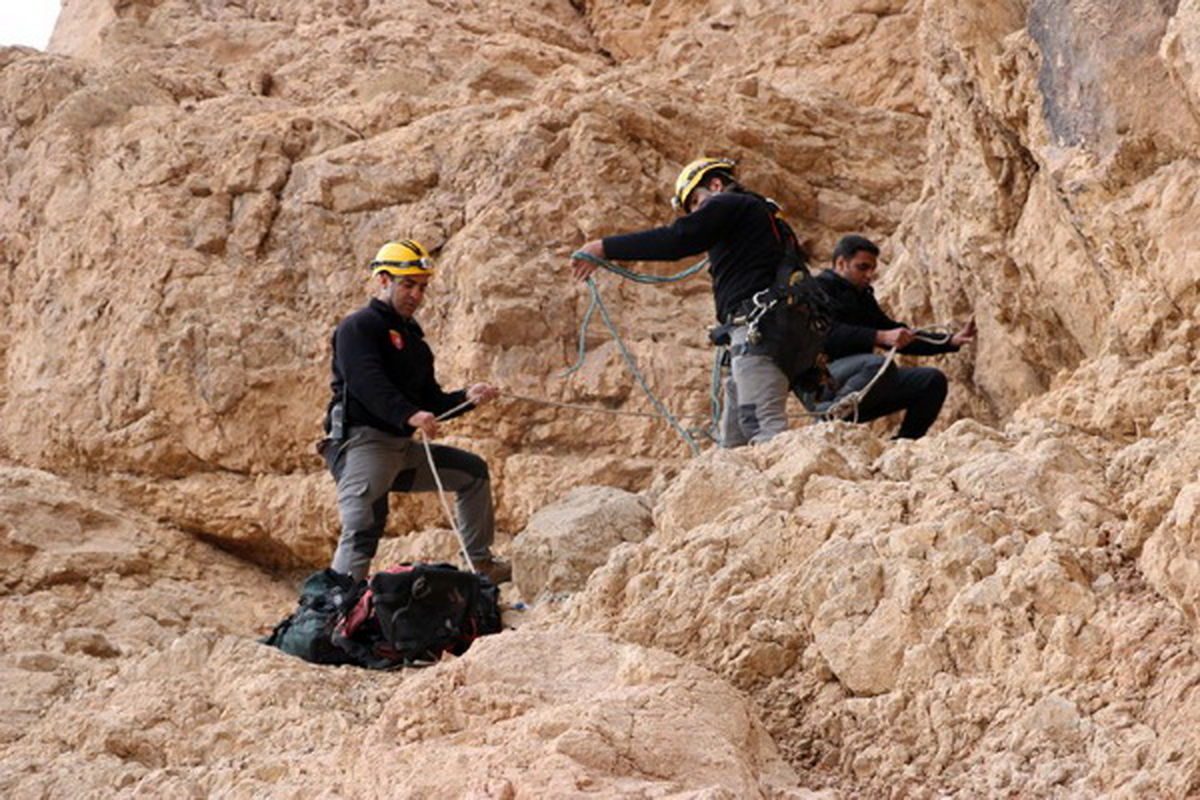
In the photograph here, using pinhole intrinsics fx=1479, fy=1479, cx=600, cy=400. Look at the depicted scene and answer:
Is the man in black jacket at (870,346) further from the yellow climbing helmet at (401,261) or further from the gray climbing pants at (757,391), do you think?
the yellow climbing helmet at (401,261)

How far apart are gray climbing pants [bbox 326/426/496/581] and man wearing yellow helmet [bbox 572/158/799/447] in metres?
1.36

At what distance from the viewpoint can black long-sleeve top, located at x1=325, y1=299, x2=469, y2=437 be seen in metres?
7.20

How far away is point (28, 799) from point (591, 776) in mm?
2294

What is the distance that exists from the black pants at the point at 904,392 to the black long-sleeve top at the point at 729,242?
0.94 metres

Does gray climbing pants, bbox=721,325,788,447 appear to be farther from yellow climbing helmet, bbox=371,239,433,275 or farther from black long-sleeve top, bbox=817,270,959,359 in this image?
yellow climbing helmet, bbox=371,239,433,275

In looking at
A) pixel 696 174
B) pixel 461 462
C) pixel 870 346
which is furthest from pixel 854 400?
pixel 461 462

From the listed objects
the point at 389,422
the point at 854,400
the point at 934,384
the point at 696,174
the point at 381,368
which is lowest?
the point at 389,422

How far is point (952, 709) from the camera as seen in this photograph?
3.87 metres

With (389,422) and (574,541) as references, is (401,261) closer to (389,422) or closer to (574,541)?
(389,422)

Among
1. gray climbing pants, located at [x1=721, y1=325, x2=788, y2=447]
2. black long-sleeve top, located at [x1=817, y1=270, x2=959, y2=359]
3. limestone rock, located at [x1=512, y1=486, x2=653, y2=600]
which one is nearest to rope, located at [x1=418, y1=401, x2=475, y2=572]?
limestone rock, located at [x1=512, y1=486, x2=653, y2=600]

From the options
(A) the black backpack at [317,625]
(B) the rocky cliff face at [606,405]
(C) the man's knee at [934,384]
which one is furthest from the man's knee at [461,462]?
(C) the man's knee at [934,384]

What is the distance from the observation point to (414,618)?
6133 mm

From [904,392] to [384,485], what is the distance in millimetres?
2725

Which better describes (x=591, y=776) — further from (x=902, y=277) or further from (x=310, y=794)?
(x=902, y=277)
